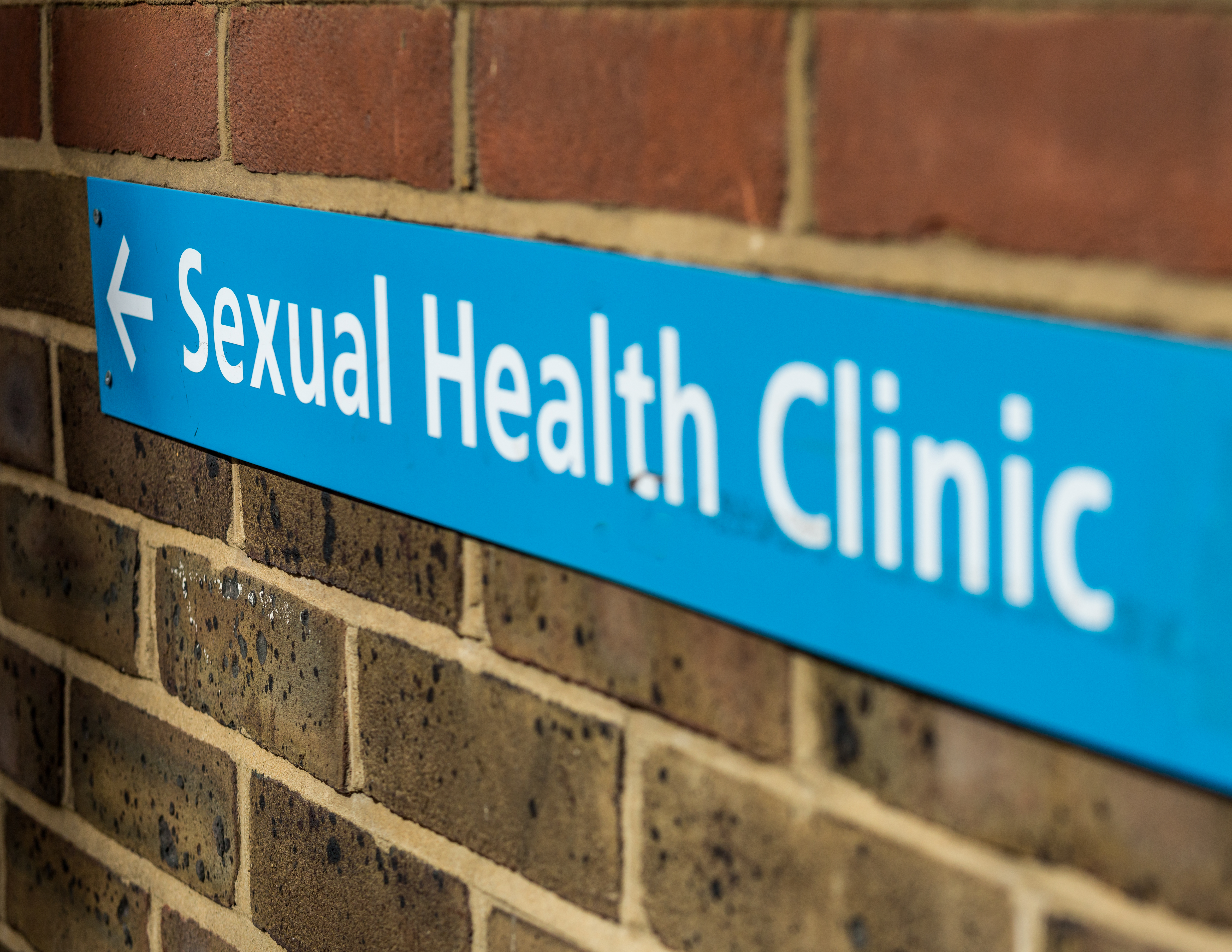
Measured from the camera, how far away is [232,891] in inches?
41.8

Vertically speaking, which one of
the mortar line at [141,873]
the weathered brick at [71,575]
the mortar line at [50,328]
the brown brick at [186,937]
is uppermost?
the mortar line at [50,328]

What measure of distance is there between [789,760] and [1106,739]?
0.61 feet

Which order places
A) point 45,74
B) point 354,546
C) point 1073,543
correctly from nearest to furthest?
point 1073,543
point 354,546
point 45,74

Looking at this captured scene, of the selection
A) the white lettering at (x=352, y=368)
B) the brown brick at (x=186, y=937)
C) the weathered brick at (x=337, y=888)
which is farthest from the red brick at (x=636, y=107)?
the brown brick at (x=186, y=937)

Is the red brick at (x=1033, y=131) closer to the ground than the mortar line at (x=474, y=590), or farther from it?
farther from it

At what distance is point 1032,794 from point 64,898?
98 cm

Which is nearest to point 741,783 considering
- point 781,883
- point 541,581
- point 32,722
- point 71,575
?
point 781,883

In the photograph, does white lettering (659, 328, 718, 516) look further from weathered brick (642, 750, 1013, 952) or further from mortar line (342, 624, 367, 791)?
mortar line (342, 624, 367, 791)

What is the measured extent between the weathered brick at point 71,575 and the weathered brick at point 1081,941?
770 millimetres

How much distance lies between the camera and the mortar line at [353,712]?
92 cm

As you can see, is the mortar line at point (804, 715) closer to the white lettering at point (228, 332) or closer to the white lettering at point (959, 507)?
the white lettering at point (959, 507)

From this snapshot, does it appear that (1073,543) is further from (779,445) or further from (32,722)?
(32,722)

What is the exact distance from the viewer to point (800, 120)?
1.98ft

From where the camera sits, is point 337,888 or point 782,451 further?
point 337,888
